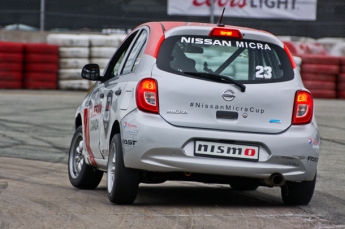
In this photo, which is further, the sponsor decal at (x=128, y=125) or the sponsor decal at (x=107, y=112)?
the sponsor decal at (x=107, y=112)

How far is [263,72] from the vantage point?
691 cm

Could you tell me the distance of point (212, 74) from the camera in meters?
6.73

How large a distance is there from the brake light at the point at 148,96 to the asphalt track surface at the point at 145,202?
804 mm

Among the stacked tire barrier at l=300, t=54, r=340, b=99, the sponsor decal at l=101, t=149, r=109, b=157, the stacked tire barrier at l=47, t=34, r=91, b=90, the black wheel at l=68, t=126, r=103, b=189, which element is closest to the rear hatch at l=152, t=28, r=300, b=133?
the sponsor decal at l=101, t=149, r=109, b=157

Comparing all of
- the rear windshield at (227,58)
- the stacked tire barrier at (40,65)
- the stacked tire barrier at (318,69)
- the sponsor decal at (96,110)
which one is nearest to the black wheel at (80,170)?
the sponsor decal at (96,110)

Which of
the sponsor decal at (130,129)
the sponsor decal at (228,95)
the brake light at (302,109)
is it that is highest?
the sponsor decal at (228,95)

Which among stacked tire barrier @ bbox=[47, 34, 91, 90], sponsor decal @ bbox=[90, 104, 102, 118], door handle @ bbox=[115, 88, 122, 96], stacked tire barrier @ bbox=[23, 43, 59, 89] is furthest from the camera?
stacked tire barrier @ bbox=[47, 34, 91, 90]

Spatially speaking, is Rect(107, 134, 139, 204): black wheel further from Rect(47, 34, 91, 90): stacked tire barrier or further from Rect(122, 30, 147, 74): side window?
Rect(47, 34, 91, 90): stacked tire barrier

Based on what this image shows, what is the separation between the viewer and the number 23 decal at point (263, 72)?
22.6 feet

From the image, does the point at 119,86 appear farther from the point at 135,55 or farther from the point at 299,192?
the point at 299,192

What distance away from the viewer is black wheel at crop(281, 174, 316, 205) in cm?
711

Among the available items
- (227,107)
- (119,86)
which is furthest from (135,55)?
(227,107)

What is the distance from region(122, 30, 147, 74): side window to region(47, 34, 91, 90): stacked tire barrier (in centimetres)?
1486

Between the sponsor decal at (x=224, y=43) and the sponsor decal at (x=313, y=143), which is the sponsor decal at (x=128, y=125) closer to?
the sponsor decal at (x=224, y=43)
